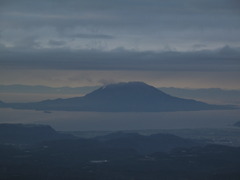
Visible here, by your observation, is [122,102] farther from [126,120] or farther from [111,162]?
[111,162]

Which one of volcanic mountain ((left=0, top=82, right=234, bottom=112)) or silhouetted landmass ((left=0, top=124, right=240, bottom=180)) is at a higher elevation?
volcanic mountain ((left=0, top=82, right=234, bottom=112))

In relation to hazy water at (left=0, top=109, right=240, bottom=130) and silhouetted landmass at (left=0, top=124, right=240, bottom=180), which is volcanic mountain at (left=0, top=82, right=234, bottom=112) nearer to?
hazy water at (left=0, top=109, right=240, bottom=130)

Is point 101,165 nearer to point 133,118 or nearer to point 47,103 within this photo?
point 133,118

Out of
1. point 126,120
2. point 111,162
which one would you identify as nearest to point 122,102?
point 126,120

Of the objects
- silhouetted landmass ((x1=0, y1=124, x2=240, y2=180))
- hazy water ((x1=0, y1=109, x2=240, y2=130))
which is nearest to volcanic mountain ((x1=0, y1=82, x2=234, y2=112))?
hazy water ((x1=0, y1=109, x2=240, y2=130))


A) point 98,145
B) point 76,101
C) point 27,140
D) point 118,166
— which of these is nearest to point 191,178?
point 118,166

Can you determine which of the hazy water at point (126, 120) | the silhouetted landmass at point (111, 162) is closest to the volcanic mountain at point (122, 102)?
the hazy water at point (126, 120)

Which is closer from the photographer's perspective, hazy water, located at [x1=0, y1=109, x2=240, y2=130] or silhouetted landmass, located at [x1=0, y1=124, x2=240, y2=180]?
silhouetted landmass, located at [x1=0, y1=124, x2=240, y2=180]
